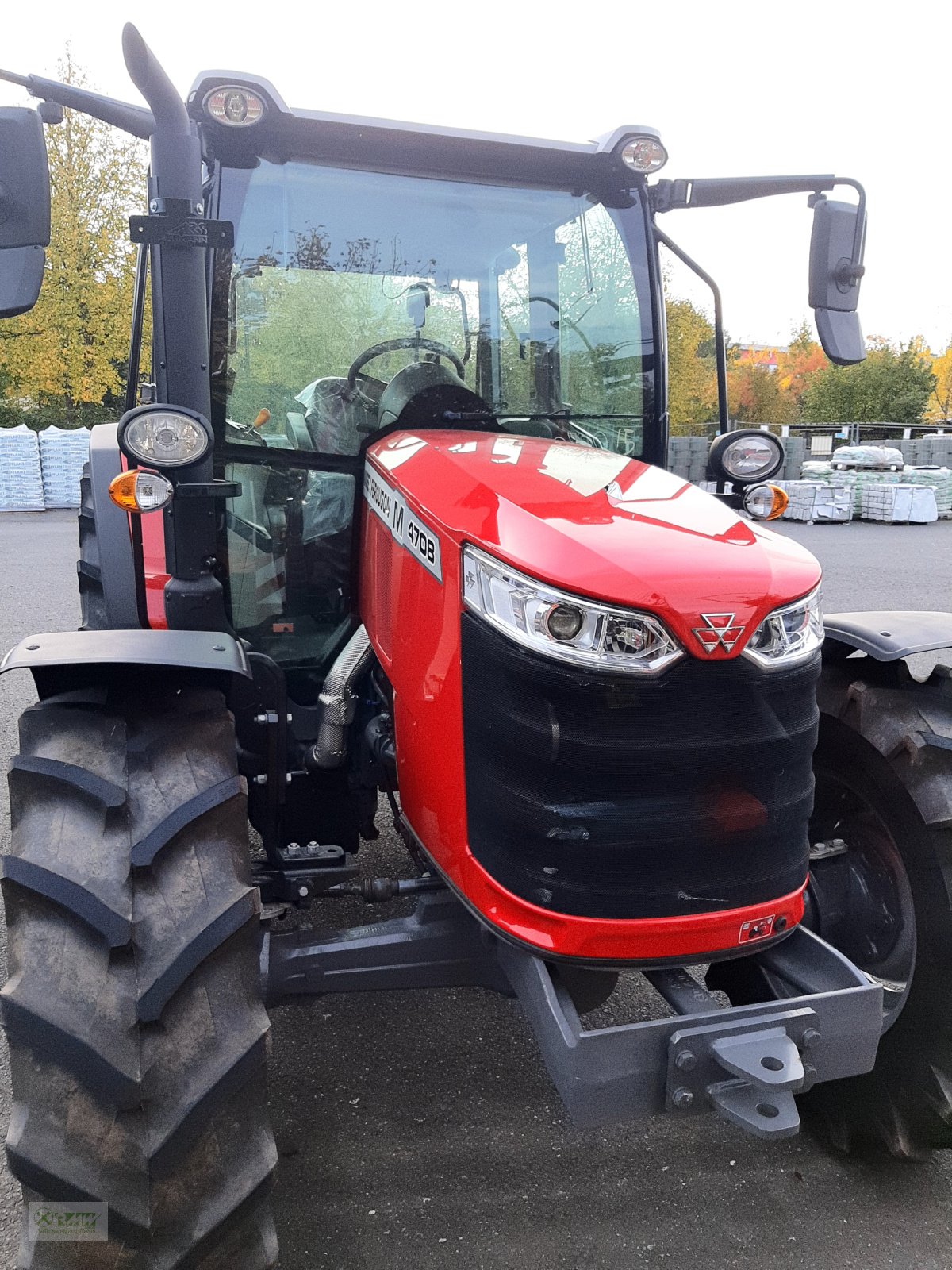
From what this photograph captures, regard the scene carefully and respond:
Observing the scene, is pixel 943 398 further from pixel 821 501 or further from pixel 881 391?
pixel 821 501

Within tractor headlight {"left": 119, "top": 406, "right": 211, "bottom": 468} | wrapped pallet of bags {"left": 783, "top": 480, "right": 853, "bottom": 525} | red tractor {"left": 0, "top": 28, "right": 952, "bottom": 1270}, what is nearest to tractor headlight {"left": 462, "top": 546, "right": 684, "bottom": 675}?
red tractor {"left": 0, "top": 28, "right": 952, "bottom": 1270}

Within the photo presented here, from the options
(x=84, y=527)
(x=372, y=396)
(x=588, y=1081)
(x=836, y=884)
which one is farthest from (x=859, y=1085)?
(x=84, y=527)

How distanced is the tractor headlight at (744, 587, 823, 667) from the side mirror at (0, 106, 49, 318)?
1.55 metres

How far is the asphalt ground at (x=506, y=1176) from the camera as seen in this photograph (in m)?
2.20

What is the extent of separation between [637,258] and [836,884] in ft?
6.13

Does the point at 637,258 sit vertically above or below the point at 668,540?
above

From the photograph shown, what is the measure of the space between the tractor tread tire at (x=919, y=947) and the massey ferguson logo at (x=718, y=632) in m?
0.94

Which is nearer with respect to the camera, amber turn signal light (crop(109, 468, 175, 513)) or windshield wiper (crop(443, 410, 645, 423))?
amber turn signal light (crop(109, 468, 175, 513))

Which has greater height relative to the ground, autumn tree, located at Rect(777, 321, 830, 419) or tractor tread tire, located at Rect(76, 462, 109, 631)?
autumn tree, located at Rect(777, 321, 830, 419)

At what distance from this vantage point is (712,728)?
1811 millimetres

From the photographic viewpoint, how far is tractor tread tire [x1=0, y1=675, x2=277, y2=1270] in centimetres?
165

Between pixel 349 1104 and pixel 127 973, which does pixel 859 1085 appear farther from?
pixel 127 973

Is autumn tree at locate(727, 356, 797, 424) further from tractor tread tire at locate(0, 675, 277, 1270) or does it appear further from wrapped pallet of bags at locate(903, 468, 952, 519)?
tractor tread tire at locate(0, 675, 277, 1270)

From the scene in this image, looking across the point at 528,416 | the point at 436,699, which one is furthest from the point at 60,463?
the point at 436,699
